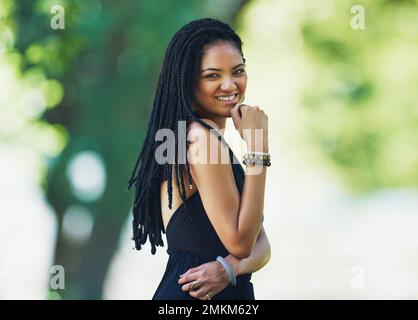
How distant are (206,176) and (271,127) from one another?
729cm

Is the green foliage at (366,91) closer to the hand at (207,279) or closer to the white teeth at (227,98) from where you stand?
the white teeth at (227,98)

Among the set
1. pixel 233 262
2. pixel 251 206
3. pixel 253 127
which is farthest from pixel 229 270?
pixel 253 127

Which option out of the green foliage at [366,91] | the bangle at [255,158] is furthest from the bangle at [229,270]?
the green foliage at [366,91]

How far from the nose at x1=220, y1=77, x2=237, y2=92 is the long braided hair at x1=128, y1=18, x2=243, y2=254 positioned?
0.11 m

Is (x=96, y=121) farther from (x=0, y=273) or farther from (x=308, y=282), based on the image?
(x=308, y=282)

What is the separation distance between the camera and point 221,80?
8.73 feet

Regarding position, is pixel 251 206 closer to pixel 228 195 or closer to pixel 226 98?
pixel 228 195
